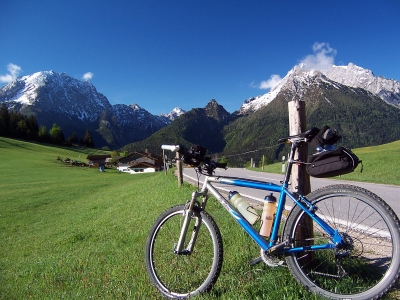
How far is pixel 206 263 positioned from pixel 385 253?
2357 mm

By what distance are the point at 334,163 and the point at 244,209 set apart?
3.70 feet

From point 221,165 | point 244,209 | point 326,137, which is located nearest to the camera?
point 326,137

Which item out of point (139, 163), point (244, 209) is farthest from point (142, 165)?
point (244, 209)

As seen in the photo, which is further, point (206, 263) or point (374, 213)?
point (206, 263)

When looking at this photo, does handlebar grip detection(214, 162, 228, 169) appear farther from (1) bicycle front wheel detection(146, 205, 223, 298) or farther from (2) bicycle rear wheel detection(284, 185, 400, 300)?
(2) bicycle rear wheel detection(284, 185, 400, 300)

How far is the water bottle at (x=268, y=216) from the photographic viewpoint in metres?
3.05

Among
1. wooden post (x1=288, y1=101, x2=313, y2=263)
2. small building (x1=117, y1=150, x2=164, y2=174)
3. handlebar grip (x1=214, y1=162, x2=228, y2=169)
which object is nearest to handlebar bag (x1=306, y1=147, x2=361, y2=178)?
wooden post (x1=288, y1=101, x2=313, y2=263)

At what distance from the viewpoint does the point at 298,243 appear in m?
3.02

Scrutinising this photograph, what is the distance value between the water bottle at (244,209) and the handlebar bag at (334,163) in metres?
0.81

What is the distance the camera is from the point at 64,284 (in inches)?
178

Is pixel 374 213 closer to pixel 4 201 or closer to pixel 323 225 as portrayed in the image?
pixel 323 225

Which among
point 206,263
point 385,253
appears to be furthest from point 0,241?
point 385,253

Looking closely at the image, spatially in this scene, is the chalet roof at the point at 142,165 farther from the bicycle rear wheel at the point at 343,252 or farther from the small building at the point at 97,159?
the bicycle rear wheel at the point at 343,252

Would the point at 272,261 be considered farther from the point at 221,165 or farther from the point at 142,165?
the point at 142,165
